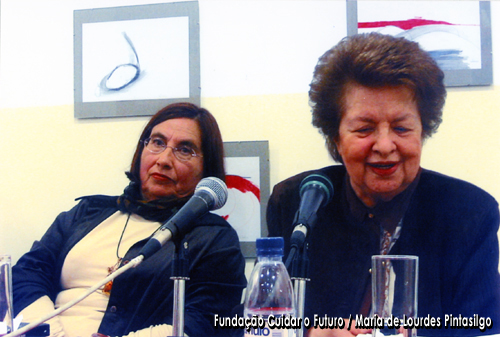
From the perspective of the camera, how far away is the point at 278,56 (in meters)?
1.75

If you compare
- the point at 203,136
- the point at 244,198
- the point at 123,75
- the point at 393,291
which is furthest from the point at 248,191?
the point at 393,291

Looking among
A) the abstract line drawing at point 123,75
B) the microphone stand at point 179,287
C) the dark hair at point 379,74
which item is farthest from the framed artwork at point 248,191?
the microphone stand at point 179,287

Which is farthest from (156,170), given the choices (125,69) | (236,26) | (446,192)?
(446,192)

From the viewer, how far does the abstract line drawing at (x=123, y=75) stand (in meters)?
1.83

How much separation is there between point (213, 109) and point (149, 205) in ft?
1.24

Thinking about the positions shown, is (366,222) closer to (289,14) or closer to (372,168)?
(372,168)

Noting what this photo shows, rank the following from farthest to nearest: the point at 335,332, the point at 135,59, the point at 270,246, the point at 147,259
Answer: the point at 135,59
the point at 147,259
the point at 335,332
the point at 270,246

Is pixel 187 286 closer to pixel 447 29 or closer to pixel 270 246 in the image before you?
pixel 270 246

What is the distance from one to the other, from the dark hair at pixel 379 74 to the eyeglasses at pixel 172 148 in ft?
1.43

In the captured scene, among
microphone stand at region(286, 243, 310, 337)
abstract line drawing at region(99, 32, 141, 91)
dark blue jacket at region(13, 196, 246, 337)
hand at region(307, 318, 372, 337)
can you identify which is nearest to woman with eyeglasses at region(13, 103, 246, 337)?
dark blue jacket at region(13, 196, 246, 337)

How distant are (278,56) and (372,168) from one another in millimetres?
477

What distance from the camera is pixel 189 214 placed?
1.14 metres

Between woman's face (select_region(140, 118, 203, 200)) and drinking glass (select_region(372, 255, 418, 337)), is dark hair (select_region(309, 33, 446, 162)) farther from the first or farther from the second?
drinking glass (select_region(372, 255, 418, 337))

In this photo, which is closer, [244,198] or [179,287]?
[179,287]
